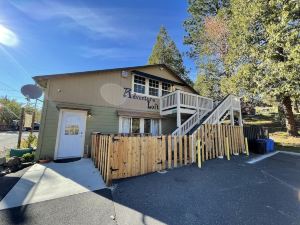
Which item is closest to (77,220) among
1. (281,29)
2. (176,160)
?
(176,160)

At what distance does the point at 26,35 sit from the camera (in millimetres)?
9438

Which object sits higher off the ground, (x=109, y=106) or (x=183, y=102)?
(x=183, y=102)

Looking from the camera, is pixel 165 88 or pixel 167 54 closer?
pixel 165 88

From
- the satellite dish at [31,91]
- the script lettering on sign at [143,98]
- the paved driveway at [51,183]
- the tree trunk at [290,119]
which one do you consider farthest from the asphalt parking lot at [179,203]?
the tree trunk at [290,119]

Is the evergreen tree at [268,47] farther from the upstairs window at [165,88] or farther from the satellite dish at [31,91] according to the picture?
the satellite dish at [31,91]

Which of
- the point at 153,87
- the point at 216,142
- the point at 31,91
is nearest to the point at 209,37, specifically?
the point at 153,87

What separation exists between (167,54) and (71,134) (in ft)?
67.6

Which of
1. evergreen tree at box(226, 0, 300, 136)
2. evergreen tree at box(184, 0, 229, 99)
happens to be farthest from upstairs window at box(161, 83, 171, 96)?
evergreen tree at box(184, 0, 229, 99)

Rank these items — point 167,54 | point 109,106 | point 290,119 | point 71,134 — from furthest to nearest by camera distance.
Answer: point 167,54
point 290,119
point 109,106
point 71,134

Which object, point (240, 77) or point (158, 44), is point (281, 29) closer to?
point (240, 77)

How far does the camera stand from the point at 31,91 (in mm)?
9664

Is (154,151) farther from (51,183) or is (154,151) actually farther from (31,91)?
(31,91)

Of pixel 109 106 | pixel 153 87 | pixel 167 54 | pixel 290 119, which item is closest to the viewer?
pixel 109 106

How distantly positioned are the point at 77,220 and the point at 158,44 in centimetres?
2620
